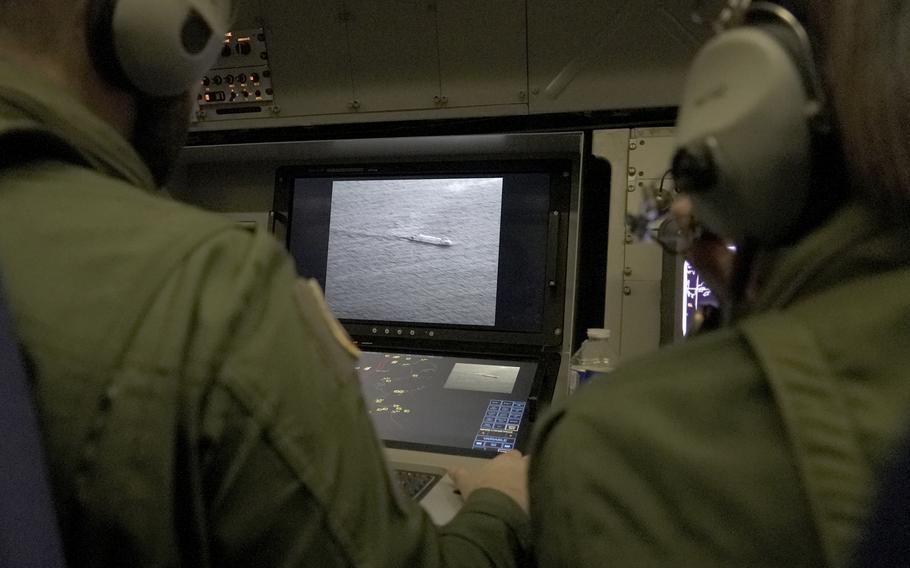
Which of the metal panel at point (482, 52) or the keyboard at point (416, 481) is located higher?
the metal panel at point (482, 52)

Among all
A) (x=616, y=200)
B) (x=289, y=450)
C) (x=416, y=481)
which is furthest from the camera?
(x=616, y=200)

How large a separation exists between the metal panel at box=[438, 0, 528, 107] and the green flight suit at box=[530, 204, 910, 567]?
1.50 meters

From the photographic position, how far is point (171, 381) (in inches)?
20.5

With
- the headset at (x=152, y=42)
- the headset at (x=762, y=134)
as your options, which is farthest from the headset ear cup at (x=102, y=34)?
the headset at (x=762, y=134)

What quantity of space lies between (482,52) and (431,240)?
58 centimetres

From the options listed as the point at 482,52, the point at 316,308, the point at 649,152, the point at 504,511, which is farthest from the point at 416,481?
the point at 482,52

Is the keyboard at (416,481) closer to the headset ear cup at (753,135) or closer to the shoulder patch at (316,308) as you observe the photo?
the shoulder patch at (316,308)

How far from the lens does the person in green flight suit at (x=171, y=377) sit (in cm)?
52

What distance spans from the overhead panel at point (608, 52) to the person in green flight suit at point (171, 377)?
1.43 m

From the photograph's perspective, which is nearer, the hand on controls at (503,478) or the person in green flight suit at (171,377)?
the person in green flight suit at (171,377)

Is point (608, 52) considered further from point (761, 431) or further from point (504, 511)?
point (761, 431)

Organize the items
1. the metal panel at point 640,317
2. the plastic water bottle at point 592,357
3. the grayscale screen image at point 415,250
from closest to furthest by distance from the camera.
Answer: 1. the plastic water bottle at point 592,357
2. the metal panel at point 640,317
3. the grayscale screen image at point 415,250

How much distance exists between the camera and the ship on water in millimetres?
2055

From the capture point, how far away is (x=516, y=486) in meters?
1.04
